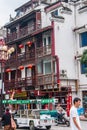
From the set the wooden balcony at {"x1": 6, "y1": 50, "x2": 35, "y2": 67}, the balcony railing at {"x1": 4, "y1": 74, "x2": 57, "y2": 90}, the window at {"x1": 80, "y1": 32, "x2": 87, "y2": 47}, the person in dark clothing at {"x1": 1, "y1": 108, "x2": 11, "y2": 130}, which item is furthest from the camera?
the wooden balcony at {"x1": 6, "y1": 50, "x2": 35, "y2": 67}

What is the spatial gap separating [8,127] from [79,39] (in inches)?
970

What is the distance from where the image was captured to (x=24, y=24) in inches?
1870

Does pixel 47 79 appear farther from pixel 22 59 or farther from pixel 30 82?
pixel 22 59

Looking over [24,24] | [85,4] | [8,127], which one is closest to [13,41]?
[24,24]

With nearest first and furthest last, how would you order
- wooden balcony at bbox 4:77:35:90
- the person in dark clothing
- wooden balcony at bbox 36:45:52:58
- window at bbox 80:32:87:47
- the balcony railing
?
the person in dark clothing → the balcony railing → window at bbox 80:32:87:47 → wooden balcony at bbox 36:45:52:58 → wooden balcony at bbox 4:77:35:90

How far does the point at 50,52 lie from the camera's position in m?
39.6

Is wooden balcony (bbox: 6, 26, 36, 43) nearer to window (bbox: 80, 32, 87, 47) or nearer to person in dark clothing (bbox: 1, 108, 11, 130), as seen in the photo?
window (bbox: 80, 32, 87, 47)

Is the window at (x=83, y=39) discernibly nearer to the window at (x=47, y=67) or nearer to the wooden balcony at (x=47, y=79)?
the window at (x=47, y=67)

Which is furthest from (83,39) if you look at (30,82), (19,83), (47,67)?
(19,83)

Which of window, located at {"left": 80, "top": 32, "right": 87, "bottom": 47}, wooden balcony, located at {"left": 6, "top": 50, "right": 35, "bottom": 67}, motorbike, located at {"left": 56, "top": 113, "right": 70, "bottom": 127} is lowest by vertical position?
motorbike, located at {"left": 56, "top": 113, "right": 70, "bottom": 127}

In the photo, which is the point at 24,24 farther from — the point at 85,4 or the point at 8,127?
the point at 8,127

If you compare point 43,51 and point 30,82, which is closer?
point 43,51

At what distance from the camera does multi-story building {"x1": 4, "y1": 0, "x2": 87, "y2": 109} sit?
39219 millimetres

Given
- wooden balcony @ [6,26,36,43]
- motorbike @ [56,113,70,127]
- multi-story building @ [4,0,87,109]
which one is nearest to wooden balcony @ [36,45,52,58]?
multi-story building @ [4,0,87,109]
